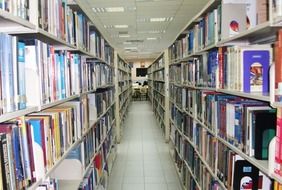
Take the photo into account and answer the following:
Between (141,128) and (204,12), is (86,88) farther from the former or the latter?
(141,128)

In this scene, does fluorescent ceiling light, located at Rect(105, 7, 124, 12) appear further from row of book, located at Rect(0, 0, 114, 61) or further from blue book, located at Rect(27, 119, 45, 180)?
blue book, located at Rect(27, 119, 45, 180)

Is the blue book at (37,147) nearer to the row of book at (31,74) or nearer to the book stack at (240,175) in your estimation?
the row of book at (31,74)

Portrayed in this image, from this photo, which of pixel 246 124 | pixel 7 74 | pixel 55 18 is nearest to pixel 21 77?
Answer: pixel 7 74

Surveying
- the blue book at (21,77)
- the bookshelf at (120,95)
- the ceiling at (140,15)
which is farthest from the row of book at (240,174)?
the bookshelf at (120,95)

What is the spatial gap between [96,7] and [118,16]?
1004 mm

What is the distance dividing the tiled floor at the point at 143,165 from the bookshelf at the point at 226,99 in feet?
2.29

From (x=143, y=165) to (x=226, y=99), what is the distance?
3083mm

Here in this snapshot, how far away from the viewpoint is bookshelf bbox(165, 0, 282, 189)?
1473 mm

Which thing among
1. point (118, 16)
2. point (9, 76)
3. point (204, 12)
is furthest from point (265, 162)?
point (118, 16)

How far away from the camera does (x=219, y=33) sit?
2109 millimetres

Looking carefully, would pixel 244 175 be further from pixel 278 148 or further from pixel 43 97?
pixel 43 97

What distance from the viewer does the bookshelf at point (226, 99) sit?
1473 mm

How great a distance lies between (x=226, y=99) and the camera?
2098 mm

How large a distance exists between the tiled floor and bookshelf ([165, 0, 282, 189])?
2.29ft
